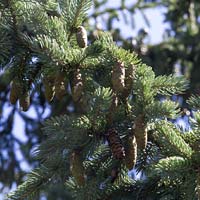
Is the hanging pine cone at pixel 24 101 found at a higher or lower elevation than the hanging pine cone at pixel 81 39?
lower

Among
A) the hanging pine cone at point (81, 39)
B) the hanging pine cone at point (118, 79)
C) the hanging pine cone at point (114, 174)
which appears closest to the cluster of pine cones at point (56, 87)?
the hanging pine cone at point (81, 39)

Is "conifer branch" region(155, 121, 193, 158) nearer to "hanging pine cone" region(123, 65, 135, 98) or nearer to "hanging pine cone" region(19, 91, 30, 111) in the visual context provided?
"hanging pine cone" region(123, 65, 135, 98)

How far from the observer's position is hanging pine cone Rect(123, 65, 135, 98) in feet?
6.18

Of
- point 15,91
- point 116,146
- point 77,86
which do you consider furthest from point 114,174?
point 15,91

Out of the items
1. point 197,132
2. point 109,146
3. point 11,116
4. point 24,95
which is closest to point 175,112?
point 197,132

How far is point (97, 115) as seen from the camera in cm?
184

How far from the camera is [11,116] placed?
4996 mm

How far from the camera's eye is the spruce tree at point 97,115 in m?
1.81

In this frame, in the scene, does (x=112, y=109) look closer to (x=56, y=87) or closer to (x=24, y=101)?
(x=56, y=87)

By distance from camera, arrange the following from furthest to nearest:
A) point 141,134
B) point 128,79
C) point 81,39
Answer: point 81,39
point 128,79
point 141,134

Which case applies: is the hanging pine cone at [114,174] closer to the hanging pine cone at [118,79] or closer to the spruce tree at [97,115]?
the spruce tree at [97,115]

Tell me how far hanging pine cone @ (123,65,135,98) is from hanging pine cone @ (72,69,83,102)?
12 centimetres

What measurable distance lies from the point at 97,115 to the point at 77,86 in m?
0.11

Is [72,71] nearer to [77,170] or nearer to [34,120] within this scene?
[77,170]
